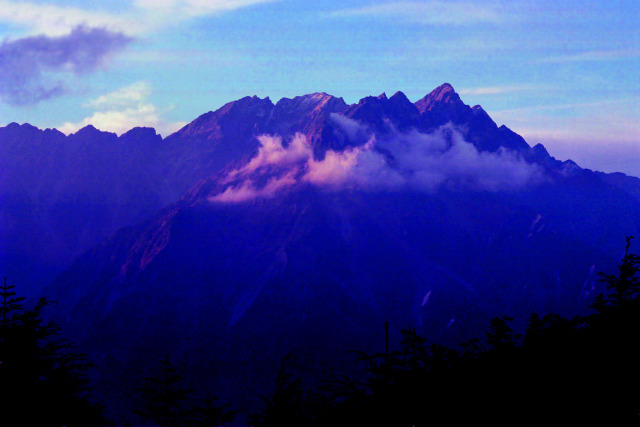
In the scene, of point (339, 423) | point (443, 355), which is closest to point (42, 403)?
point (339, 423)

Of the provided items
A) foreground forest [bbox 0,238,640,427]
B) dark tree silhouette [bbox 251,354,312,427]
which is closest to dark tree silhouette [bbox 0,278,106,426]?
foreground forest [bbox 0,238,640,427]

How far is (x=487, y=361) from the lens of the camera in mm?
35969

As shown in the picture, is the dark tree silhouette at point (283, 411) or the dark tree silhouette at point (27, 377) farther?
the dark tree silhouette at point (283, 411)

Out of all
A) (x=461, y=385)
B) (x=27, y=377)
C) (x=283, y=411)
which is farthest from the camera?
(x=27, y=377)

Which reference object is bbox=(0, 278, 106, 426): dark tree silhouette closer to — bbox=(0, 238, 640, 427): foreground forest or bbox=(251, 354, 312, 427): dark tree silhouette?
bbox=(0, 238, 640, 427): foreground forest

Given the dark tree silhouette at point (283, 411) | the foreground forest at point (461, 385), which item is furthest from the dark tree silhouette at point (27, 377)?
the dark tree silhouette at point (283, 411)

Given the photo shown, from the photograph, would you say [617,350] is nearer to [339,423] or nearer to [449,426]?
[449,426]

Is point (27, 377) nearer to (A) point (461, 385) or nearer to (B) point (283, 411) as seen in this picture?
(B) point (283, 411)

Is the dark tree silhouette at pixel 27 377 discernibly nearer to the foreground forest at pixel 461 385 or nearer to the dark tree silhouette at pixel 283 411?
the foreground forest at pixel 461 385

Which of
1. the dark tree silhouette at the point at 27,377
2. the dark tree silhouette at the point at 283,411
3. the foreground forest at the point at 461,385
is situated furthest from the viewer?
the dark tree silhouette at the point at 283,411

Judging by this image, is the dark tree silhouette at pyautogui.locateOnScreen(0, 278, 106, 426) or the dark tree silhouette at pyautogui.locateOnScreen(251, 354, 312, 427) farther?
the dark tree silhouette at pyautogui.locateOnScreen(251, 354, 312, 427)

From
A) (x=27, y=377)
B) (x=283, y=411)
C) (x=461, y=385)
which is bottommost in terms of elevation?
(x=461, y=385)

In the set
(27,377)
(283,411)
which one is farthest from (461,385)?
(27,377)

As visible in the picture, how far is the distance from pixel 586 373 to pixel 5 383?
22.3 metres
